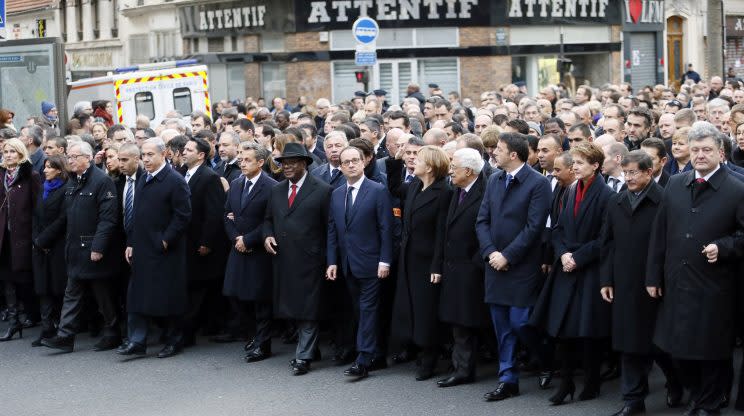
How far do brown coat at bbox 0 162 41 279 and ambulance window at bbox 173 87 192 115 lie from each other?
10.3 meters

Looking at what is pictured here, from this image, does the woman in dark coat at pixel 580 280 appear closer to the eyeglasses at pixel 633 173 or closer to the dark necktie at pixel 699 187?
the eyeglasses at pixel 633 173

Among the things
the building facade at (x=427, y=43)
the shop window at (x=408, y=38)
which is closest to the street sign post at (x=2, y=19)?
the building facade at (x=427, y=43)

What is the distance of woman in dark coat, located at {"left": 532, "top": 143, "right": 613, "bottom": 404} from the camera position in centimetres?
974

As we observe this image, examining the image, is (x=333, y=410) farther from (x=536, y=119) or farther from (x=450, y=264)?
(x=536, y=119)

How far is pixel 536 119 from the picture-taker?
57.2 ft

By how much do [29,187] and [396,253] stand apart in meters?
4.28

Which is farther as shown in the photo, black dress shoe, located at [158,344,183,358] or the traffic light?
the traffic light

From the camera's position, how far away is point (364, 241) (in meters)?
11.3

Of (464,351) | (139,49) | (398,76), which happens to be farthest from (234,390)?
(139,49)

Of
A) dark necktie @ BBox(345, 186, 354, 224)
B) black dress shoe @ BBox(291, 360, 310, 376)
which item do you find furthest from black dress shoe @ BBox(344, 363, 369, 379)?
dark necktie @ BBox(345, 186, 354, 224)

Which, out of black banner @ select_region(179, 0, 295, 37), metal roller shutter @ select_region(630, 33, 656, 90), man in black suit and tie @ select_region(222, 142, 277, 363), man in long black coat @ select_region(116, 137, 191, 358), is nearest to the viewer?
man in black suit and tie @ select_region(222, 142, 277, 363)

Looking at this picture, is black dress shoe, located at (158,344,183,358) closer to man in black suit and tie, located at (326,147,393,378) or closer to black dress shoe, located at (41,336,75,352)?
black dress shoe, located at (41,336,75,352)

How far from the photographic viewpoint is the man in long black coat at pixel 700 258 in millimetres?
8883

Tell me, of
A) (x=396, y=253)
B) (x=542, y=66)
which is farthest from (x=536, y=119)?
(x=542, y=66)
